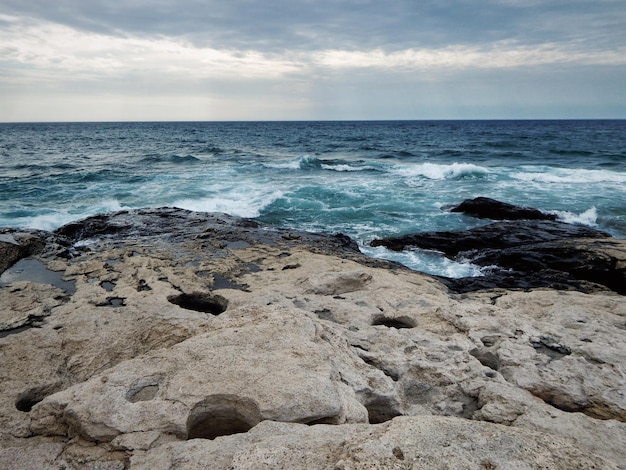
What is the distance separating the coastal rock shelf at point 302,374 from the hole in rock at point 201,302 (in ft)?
0.07

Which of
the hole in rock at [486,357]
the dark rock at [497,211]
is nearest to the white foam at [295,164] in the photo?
the dark rock at [497,211]

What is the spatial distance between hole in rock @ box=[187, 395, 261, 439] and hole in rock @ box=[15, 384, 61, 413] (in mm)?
1720

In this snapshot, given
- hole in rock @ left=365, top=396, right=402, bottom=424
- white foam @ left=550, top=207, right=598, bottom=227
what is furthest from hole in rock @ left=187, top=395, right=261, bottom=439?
white foam @ left=550, top=207, right=598, bottom=227

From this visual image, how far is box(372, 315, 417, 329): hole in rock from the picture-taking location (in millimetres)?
5160

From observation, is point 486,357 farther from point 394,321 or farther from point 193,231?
point 193,231

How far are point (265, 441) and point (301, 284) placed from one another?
12.5ft

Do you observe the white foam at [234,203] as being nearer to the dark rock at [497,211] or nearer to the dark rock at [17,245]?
the dark rock at [17,245]

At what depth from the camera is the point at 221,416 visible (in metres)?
3.24

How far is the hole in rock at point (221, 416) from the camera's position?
3.09m

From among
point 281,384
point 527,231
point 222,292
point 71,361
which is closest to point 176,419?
point 281,384

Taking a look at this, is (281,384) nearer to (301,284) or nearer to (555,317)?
(301,284)

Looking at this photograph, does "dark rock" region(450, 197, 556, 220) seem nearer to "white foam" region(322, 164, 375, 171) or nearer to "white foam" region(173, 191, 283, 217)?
"white foam" region(173, 191, 283, 217)

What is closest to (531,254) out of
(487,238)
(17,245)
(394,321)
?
(487,238)

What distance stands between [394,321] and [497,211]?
36.4 feet
